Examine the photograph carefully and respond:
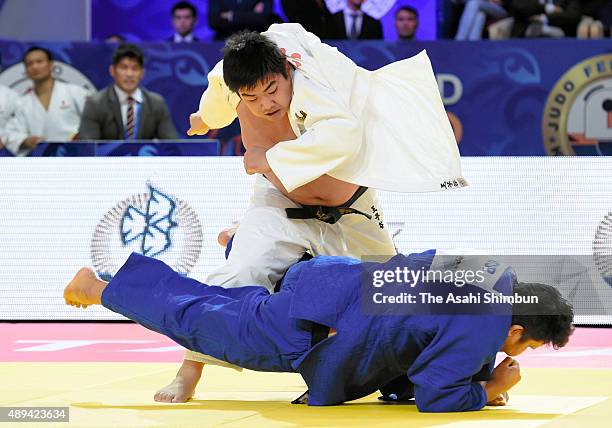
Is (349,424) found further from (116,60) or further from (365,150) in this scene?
(116,60)

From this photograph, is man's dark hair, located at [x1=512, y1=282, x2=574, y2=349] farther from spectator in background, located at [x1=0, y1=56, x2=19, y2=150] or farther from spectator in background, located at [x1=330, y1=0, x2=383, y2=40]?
spectator in background, located at [x1=330, y1=0, x2=383, y2=40]

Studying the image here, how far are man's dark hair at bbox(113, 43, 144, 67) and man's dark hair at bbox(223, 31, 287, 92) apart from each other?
4588 mm

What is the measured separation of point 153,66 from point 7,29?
258 cm

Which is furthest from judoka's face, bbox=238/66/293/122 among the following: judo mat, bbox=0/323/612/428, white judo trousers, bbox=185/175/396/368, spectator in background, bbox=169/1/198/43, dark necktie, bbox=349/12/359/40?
spectator in background, bbox=169/1/198/43

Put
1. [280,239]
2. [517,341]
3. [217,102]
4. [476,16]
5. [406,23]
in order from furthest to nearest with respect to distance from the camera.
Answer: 1. [406,23]
2. [476,16]
3. [217,102]
4. [280,239]
5. [517,341]

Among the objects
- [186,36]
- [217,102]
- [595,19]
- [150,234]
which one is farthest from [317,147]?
[186,36]

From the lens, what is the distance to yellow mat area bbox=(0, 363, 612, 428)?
9.87ft

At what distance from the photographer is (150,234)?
19.0ft

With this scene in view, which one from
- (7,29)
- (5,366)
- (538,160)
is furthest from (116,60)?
(5,366)

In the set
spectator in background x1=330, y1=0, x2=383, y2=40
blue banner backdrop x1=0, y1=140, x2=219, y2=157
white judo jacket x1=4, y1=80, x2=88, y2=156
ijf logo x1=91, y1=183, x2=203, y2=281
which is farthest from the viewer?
spectator in background x1=330, y1=0, x2=383, y2=40

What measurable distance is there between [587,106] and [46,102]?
13.1ft

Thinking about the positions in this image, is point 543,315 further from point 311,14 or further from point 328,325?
point 311,14

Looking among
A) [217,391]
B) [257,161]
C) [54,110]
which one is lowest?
[217,391]

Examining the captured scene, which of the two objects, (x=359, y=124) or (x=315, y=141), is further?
(x=359, y=124)
